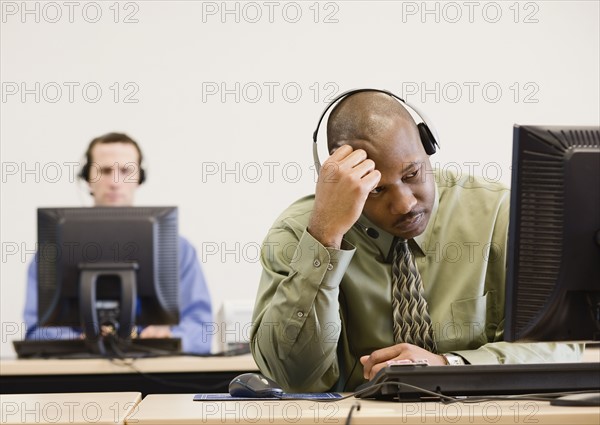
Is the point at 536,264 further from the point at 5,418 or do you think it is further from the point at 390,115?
the point at 5,418

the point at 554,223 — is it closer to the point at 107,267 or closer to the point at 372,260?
the point at 372,260

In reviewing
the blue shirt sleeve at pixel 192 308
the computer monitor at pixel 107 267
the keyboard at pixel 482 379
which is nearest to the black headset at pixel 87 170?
the blue shirt sleeve at pixel 192 308

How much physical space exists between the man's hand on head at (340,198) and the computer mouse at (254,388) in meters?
0.32

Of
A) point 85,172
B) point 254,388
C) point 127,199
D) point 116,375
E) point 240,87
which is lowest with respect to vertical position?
point 116,375

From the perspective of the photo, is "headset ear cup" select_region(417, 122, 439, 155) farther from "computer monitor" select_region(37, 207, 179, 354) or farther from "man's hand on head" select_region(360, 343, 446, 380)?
"computer monitor" select_region(37, 207, 179, 354)

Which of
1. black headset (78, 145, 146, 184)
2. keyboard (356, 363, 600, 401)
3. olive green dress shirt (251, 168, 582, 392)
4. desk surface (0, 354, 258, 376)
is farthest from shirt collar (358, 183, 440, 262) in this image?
black headset (78, 145, 146, 184)

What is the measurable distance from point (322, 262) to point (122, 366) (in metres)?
1.17

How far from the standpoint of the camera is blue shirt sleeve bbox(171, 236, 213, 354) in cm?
293

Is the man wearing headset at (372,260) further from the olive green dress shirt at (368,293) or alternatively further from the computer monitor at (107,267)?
the computer monitor at (107,267)

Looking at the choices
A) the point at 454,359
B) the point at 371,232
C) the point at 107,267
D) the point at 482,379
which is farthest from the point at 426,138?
the point at 107,267

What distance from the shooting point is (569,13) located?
3.87 meters

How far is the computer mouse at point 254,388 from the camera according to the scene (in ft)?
3.98

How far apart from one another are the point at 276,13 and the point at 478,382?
9.58ft

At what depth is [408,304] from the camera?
1.57 meters
